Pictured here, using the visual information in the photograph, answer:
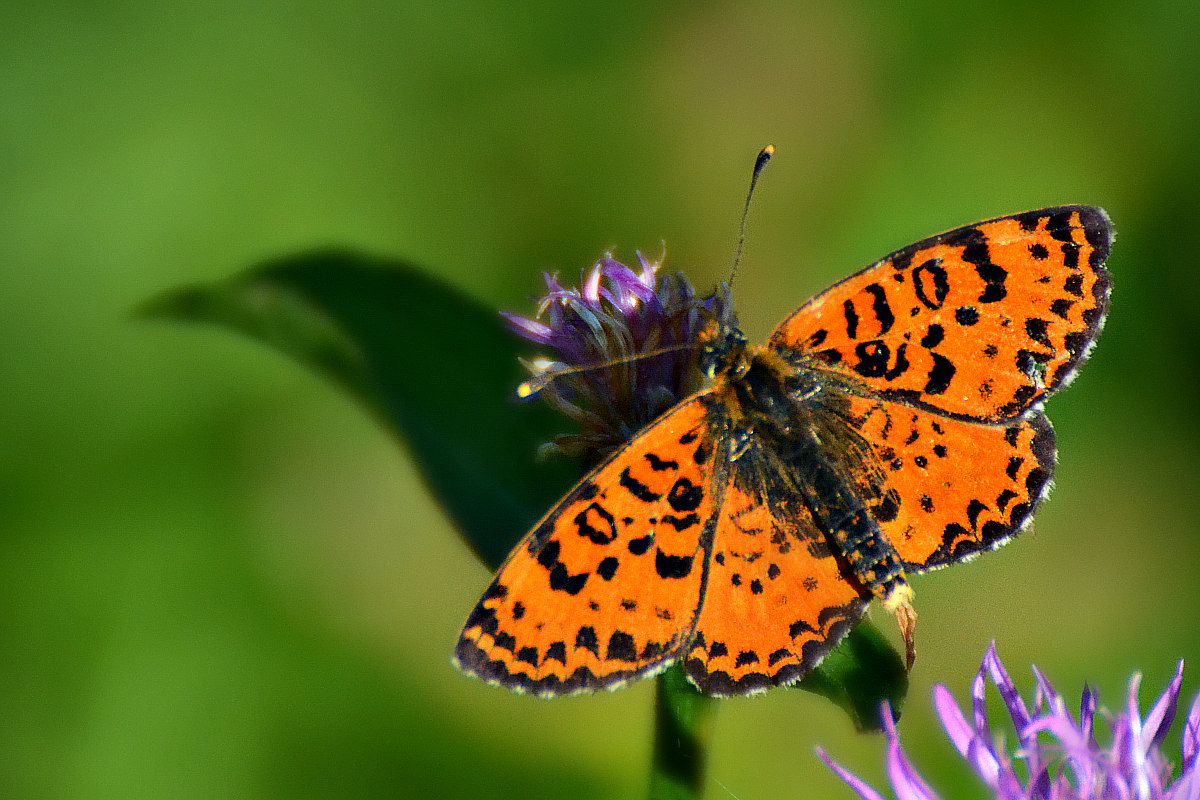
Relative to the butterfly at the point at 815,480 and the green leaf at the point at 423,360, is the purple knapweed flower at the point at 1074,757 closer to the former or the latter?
the butterfly at the point at 815,480

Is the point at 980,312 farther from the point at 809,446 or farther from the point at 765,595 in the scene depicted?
the point at 765,595

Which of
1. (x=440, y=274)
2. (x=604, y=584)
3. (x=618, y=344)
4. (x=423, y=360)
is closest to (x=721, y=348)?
(x=618, y=344)

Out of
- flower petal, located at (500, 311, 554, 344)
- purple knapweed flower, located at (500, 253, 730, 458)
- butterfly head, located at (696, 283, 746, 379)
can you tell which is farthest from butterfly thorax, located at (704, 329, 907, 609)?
flower petal, located at (500, 311, 554, 344)

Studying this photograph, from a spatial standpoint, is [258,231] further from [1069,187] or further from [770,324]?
[1069,187]

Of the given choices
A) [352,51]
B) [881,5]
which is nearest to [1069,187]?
[881,5]

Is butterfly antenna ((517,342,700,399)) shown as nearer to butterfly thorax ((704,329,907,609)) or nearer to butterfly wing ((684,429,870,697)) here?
butterfly thorax ((704,329,907,609))

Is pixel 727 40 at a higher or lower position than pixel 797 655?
higher
